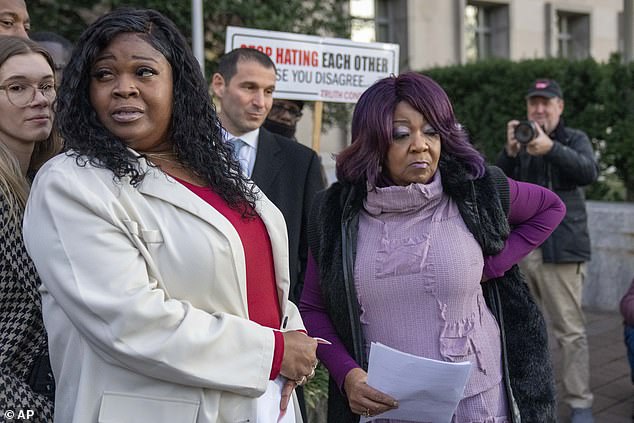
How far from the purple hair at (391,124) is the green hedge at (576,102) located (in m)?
4.29

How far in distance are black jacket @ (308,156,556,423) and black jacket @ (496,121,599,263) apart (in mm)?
2171

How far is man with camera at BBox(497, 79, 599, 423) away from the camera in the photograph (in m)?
4.20

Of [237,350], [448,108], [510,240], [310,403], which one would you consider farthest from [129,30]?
[310,403]

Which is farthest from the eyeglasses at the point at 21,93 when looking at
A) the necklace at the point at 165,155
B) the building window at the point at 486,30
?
the building window at the point at 486,30

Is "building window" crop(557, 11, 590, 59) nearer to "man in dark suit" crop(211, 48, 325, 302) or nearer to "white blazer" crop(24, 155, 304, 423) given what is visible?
"man in dark suit" crop(211, 48, 325, 302)

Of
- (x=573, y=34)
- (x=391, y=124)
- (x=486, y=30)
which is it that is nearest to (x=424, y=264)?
(x=391, y=124)

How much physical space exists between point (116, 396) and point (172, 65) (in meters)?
0.81

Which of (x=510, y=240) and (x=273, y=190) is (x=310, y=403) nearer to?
(x=273, y=190)

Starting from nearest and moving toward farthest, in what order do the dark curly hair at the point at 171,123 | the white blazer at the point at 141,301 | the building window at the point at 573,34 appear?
the white blazer at the point at 141,301, the dark curly hair at the point at 171,123, the building window at the point at 573,34

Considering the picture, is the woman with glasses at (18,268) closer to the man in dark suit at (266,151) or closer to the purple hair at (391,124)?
the purple hair at (391,124)

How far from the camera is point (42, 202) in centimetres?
147

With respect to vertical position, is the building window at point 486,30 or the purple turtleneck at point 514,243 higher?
the building window at point 486,30

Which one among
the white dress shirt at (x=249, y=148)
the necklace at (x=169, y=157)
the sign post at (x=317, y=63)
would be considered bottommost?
the necklace at (x=169, y=157)

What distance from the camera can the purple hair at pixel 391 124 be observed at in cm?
215
